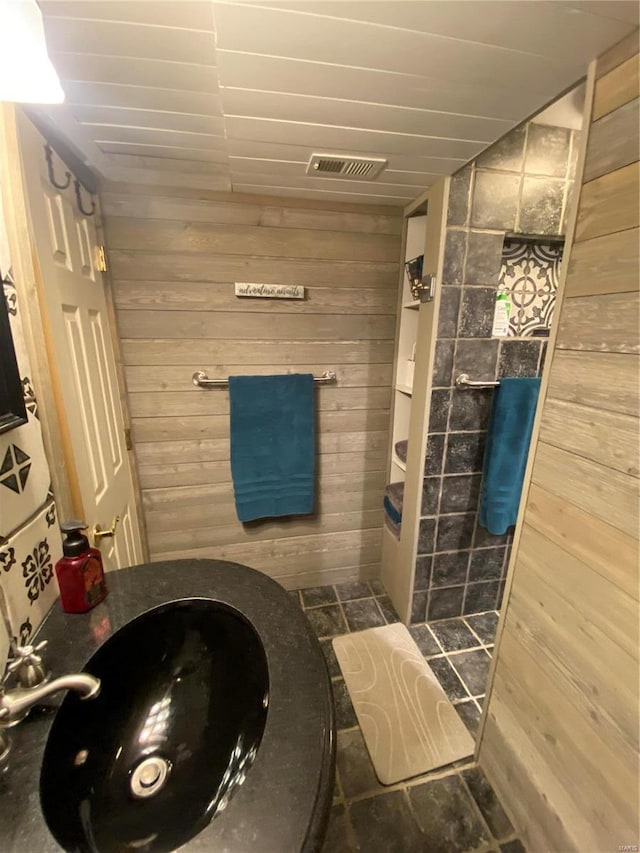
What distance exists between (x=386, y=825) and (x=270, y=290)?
1.94 metres

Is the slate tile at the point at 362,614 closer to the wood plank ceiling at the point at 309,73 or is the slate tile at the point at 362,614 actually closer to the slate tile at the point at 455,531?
the slate tile at the point at 455,531

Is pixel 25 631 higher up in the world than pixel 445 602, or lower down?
higher up

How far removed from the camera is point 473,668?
163 centimetres

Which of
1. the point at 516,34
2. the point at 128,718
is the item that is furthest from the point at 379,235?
the point at 128,718

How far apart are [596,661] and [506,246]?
1.46 m

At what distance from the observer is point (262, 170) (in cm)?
127

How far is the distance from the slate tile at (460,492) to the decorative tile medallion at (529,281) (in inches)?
26.0

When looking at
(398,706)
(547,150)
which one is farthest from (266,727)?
(547,150)

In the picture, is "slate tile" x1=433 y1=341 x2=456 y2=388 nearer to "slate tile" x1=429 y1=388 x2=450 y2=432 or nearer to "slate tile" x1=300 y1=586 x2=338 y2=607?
"slate tile" x1=429 y1=388 x2=450 y2=432

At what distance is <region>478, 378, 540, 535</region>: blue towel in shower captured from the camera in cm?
149

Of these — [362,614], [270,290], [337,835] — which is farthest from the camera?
[362,614]

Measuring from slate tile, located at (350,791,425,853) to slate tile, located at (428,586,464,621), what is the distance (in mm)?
760

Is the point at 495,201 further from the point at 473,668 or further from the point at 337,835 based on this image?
the point at 337,835

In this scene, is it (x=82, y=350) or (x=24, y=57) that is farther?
(x=82, y=350)
